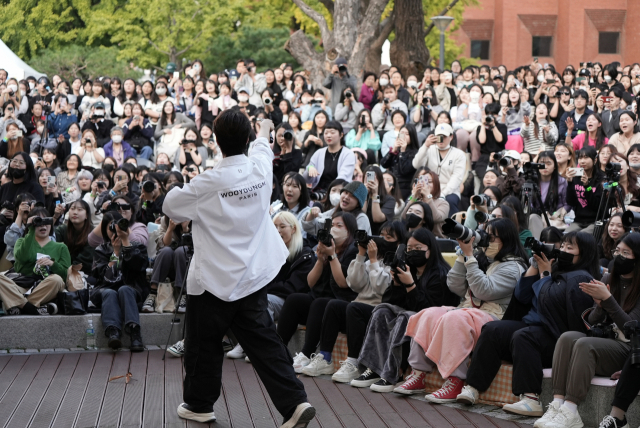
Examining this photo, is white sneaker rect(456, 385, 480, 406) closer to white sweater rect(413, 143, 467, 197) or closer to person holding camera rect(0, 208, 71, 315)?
person holding camera rect(0, 208, 71, 315)

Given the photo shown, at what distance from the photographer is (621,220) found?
629 centimetres

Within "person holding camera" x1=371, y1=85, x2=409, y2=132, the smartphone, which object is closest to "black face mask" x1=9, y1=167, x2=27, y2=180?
the smartphone

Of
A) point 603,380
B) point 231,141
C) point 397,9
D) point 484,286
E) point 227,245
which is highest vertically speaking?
point 397,9

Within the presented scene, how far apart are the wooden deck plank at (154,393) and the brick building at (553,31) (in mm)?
27978

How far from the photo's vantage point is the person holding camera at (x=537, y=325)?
17.2 ft

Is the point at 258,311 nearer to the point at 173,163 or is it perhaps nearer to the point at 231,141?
the point at 231,141

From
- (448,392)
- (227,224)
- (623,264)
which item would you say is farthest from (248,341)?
(623,264)

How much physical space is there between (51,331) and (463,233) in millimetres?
3688

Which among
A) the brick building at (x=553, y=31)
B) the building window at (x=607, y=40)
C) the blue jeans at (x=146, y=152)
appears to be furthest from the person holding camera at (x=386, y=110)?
the building window at (x=607, y=40)

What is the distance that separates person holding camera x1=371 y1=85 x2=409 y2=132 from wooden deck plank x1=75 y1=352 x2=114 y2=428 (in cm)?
607

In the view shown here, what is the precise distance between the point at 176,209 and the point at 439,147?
564 cm

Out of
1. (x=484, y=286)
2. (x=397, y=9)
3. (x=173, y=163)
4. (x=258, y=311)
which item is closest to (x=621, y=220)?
(x=484, y=286)

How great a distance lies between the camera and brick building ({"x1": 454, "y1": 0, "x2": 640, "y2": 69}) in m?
33.5

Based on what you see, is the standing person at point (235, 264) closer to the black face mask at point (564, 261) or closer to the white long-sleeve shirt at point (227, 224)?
the white long-sleeve shirt at point (227, 224)
